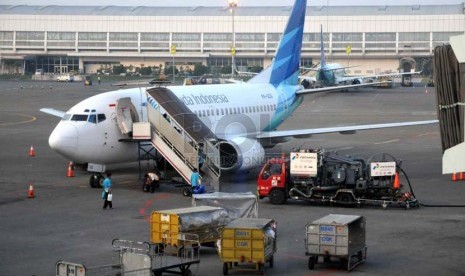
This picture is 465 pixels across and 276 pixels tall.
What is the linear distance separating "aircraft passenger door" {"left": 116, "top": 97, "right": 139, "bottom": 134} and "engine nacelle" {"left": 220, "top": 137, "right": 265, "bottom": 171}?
4493 mm

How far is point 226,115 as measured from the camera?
5162cm

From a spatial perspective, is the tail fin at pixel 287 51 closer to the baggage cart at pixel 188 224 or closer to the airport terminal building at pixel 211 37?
the baggage cart at pixel 188 224

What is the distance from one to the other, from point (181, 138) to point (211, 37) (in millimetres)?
152476

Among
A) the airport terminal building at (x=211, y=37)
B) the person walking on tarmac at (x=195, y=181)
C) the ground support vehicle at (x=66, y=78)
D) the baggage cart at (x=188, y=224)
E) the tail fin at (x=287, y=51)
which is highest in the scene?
the airport terminal building at (x=211, y=37)

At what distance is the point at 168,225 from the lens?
2966cm

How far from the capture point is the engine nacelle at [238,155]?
45.0 m

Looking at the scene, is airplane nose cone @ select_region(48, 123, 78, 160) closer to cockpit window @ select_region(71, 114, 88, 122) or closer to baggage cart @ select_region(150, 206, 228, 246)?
cockpit window @ select_region(71, 114, 88, 122)

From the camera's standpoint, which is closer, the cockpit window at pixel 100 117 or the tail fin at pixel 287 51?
the cockpit window at pixel 100 117

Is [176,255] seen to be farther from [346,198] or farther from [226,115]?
[226,115]

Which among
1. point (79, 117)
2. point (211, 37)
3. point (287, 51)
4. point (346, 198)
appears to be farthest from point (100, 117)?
point (211, 37)

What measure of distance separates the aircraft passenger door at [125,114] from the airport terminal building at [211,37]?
14118 centimetres

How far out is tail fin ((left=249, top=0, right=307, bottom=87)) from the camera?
58.3 metres

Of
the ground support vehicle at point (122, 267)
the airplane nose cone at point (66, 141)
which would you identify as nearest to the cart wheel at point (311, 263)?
the ground support vehicle at point (122, 267)

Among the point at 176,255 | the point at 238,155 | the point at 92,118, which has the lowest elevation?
the point at 176,255
